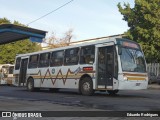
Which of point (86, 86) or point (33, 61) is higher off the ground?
point (33, 61)

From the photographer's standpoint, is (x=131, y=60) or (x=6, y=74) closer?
(x=131, y=60)

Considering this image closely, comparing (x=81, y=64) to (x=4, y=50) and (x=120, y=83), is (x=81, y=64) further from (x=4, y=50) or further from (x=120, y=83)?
(x=4, y=50)

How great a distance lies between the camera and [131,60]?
60.6 ft

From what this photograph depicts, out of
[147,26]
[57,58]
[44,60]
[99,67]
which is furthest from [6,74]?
[99,67]

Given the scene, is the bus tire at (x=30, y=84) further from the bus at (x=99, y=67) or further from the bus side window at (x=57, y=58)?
the bus side window at (x=57, y=58)

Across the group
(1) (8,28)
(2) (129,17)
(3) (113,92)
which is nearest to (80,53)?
(3) (113,92)

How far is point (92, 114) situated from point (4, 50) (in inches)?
1981

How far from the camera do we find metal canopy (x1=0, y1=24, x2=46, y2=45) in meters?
11.5

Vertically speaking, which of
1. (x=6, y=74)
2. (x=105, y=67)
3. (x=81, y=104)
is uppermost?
(x=6, y=74)

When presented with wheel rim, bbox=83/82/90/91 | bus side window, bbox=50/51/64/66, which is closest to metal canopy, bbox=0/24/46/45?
wheel rim, bbox=83/82/90/91

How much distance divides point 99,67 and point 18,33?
7590mm

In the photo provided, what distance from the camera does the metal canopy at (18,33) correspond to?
11.5m

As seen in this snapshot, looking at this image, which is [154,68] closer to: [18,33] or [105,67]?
[105,67]

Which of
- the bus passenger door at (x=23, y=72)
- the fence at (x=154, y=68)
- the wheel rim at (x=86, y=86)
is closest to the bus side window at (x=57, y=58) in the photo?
the wheel rim at (x=86, y=86)
